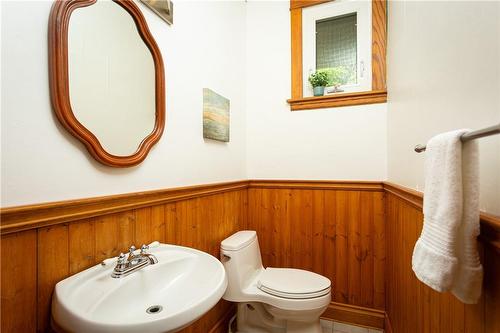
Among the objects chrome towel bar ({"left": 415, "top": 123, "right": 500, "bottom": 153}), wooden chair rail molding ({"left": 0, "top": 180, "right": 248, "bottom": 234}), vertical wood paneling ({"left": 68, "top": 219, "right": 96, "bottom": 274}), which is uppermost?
chrome towel bar ({"left": 415, "top": 123, "right": 500, "bottom": 153})

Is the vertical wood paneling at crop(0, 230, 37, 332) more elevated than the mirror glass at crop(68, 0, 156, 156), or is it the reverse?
the mirror glass at crop(68, 0, 156, 156)

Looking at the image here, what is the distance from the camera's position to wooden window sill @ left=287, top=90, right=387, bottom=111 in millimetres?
1776

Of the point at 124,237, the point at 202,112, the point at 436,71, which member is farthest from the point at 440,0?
the point at 124,237

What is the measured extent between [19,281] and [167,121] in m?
0.82

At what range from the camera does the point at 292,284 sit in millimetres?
1540

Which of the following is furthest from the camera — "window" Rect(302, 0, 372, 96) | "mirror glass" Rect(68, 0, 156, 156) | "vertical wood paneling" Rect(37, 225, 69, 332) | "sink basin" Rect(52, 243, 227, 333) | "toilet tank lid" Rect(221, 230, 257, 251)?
"window" Rect(302, 0, 372, 96)

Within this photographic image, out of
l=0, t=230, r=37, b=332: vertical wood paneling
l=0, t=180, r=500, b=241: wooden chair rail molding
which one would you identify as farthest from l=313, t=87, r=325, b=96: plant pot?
l=0, t=230, r=37, b=332: vertical wood paneling

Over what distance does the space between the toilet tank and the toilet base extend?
20 cm

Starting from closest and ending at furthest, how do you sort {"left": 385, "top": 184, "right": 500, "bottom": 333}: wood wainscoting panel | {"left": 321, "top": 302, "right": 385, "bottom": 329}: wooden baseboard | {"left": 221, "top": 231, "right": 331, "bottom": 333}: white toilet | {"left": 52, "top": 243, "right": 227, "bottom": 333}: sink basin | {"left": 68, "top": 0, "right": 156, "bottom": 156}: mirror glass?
{"left": 385, "top": 184, "right": 500, "bottom": 333}: wood wainscoting panel
{"left": 52, "top": 243, "right": 227, "bottom": 333}: sink basin
{"left": 68, "top": 0, "right": 156, "bottom": 156}: mirror glass
{"left": 221, "top": 231, "right": 331, "bottom": 333}: white toilet
{"left": 321, "top": 302, "right": 385, "bottom": 329}: wooden baseboard

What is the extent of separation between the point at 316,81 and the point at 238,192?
107 cm

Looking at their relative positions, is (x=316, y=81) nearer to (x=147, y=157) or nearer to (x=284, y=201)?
(x=284, y=201)

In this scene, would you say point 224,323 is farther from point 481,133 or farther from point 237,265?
point 481,133

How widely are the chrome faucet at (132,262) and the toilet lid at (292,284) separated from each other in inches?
33.3

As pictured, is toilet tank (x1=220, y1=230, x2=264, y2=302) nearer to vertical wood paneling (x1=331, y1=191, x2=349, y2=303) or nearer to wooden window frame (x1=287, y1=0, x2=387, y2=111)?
vertical wood paneling (x1=331, y1=191, x2=349, y2=303)
